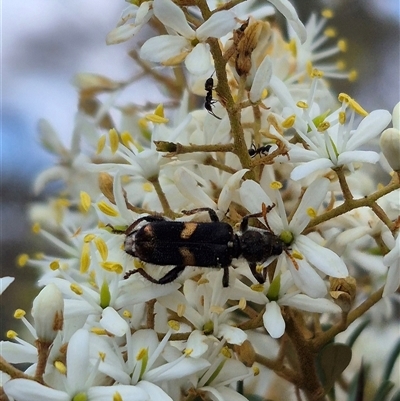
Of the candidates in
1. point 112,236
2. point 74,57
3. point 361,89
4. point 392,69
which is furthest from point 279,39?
point 74,57

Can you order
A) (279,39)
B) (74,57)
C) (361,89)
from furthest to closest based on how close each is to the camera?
(74,57) → (361,89) → (279,39)

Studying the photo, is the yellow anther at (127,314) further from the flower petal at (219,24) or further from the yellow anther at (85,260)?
the flower petal at (219,24)

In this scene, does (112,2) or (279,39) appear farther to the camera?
(112,2)

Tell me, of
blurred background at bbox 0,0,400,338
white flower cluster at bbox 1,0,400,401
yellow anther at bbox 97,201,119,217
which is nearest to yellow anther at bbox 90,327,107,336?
white flower cluster at bbox 1,0,400,401

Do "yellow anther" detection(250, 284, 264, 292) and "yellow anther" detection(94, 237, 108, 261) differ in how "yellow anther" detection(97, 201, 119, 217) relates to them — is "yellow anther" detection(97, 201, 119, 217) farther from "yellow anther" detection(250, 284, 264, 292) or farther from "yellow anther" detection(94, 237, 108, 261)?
"yellow anther" detection(250, 284, 264, 292)

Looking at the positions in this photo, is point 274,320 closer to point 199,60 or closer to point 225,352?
point 225,352

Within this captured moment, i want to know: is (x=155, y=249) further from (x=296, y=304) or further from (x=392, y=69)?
(x=392, y=69)

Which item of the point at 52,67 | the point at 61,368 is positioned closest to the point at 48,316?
the point at 61,368
